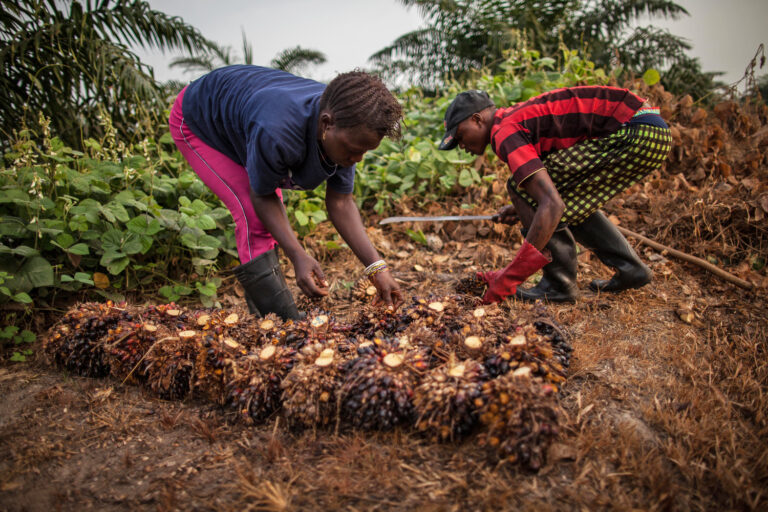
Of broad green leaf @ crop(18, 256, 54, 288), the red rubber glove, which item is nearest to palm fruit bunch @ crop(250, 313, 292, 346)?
the red rubber glove

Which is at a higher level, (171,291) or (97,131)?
(97,131)

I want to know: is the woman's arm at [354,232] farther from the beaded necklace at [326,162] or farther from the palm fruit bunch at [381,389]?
the palm fruit bunch at [381,389]

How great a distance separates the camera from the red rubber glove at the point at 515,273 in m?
2.14

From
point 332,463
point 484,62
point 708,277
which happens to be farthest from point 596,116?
point 484,62

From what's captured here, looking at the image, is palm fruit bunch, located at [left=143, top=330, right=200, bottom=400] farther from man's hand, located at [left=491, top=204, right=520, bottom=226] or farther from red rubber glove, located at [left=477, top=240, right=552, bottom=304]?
man's hand, located at [left=491, top=204, right=520, bottom=226]

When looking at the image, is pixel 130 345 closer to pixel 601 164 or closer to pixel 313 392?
pixel 313 392

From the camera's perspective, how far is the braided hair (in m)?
1.70

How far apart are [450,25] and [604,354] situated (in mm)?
9169

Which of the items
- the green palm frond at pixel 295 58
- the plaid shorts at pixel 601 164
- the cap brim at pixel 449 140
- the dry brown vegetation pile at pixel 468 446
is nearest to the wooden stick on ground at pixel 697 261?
the dry brown vegetation pile at pixel 468 446

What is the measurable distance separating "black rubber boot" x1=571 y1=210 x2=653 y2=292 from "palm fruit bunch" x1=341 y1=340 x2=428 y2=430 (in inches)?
64.9

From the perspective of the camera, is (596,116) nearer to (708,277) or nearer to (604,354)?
(604,354)

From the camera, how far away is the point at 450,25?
30.4 ft

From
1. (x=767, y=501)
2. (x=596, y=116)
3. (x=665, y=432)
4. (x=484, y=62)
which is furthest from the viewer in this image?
(x=484, y=62)

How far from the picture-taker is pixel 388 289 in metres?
2.07
